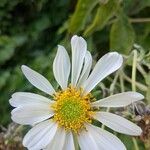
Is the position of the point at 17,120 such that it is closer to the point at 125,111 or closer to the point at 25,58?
the point at 125,111

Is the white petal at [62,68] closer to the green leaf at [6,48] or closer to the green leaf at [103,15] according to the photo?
the green leaf at [103,15]

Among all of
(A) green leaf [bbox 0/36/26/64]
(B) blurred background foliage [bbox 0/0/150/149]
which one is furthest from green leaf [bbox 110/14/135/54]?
(A) green leaf [bbox 0/36/26/64]

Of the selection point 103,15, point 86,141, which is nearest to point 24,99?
point 86,141

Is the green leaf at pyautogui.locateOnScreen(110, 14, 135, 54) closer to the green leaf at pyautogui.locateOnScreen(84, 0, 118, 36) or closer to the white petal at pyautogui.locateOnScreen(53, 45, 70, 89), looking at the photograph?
the green leaf at pyautogui.locateOnScreen(84, 0, 118, 36)

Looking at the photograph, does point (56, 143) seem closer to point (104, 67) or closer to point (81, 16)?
point (104, 67)

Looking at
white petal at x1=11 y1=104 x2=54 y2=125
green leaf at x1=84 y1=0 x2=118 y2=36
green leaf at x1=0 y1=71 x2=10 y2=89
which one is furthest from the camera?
green leaf at x1=0 y1=71 x2=10 y2=89
